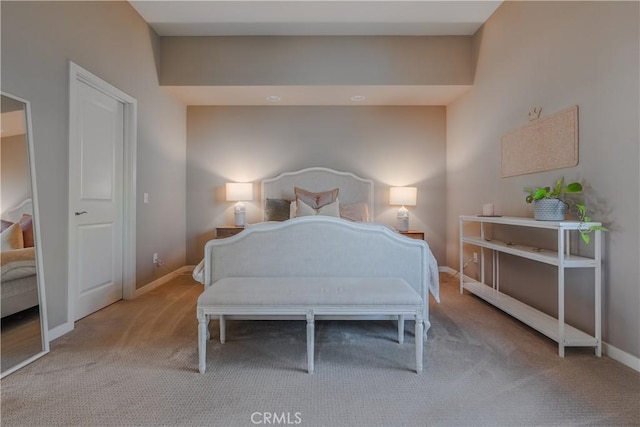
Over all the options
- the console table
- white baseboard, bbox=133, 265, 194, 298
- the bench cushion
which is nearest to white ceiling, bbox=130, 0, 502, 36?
the console table

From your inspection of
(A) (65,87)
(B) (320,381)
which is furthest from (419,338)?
(A) (65,87)

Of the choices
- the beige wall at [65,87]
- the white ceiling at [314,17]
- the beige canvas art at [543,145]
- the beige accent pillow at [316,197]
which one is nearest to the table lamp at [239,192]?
the beige accent pillow at [316,197]

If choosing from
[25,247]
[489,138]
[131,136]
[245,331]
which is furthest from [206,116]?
[489,138]

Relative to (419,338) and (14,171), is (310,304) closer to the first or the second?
(419,338)

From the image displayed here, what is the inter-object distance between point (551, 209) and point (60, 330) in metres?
3.56

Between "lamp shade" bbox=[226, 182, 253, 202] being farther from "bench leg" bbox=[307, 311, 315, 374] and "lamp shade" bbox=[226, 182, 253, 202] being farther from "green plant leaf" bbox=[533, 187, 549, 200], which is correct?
"green plant leaf" bbox=[533, 187, 549, 200]

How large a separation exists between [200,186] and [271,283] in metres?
2.93

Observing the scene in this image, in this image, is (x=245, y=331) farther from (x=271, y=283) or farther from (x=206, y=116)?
(x=206, y=116)

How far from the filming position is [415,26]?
328cm

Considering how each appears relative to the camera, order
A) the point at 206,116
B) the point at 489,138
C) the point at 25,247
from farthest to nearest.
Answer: the point at 206,116 → the point at 489,138 → the point at 25,247

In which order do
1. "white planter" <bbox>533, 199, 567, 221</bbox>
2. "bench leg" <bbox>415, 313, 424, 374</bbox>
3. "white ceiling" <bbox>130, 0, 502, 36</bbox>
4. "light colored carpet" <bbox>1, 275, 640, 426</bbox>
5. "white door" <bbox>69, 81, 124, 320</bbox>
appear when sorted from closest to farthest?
"light colored carpet" <bbox>1, 275, 640, 426</bbox>, "bench leg" <bbox>415, 313, 424, 374</bbox>, "white planter" <bbox>533, 199, 567, 221</bbox>, "white door" <bbox>69, 81, 124, 320</bbox>, "white ceiling" <bbox>130, 0, 502, 36</bbox>

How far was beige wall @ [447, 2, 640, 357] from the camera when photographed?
1.66 m

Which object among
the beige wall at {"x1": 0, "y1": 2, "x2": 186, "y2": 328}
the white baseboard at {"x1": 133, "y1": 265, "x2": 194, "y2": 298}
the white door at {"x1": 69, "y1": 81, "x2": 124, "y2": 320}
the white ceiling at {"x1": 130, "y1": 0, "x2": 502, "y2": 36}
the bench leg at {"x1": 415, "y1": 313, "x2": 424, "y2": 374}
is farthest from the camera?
the white baseboard at {"x1": 133, "y1": 265, "x2": 194, "y2": 298}

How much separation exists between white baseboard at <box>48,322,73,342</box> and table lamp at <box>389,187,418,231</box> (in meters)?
3.50
